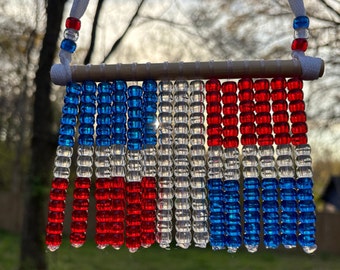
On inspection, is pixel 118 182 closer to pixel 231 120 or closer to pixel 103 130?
pixel 103 130

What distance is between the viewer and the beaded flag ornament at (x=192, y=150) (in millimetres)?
2666

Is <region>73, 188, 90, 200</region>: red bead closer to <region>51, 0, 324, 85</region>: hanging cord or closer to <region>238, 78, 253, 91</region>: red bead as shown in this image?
<region>51, 0, 324, 85</region>: hanging cord

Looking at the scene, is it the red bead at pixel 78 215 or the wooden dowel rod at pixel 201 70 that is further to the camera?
the red bead at pixel 78 215

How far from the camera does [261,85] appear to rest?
2.72 metres

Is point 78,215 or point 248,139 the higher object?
point 248,139

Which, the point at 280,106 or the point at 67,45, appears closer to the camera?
the point at 280,106

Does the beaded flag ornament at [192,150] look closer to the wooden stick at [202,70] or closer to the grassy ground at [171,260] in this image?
the wooden stick at [202,70]

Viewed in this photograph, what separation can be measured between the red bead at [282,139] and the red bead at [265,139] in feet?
0.09

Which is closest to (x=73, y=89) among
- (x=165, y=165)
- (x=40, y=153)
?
(x=165, y=165)

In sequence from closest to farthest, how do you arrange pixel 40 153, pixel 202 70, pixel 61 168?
pixel 202 70
pixel 61 168
pixel 40 153

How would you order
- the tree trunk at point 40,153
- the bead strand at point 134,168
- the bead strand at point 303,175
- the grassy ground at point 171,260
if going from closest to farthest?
the bead strand at point 303,175 → the bead strand at point 134,168 → the tree trunk at point 40,153 → the grassy ground at point 171,260

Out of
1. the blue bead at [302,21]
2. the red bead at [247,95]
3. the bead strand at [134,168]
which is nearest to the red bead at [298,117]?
the red bead at [247,95]

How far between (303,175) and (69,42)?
1326 millimetres

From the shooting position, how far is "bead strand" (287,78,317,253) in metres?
2.63
